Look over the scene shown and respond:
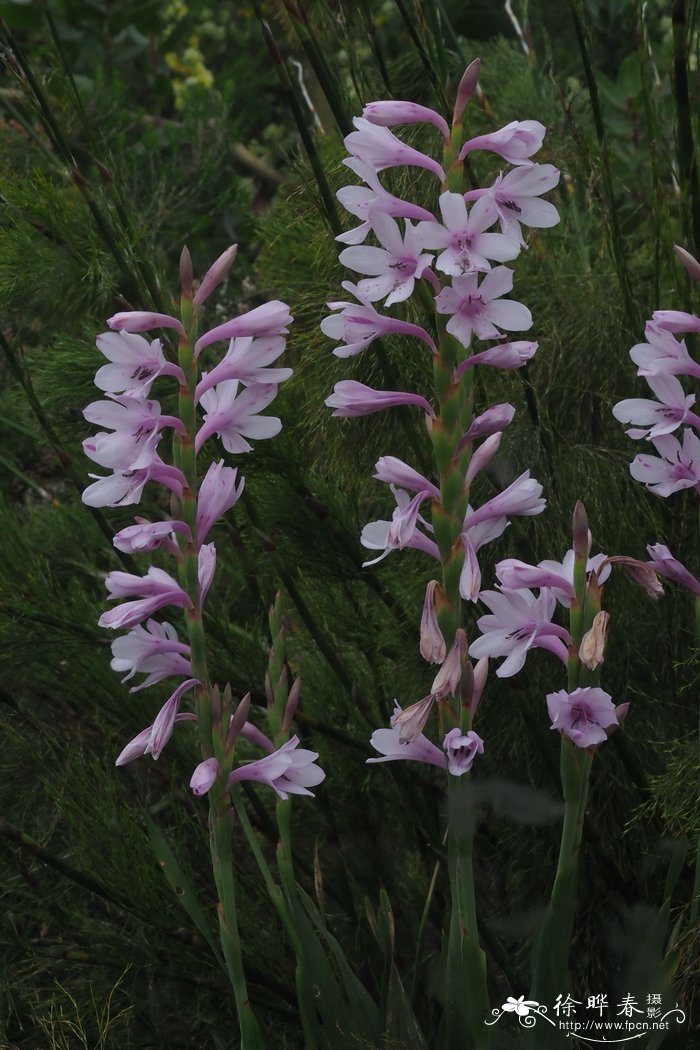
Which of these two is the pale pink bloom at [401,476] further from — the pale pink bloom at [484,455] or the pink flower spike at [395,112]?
the pink flower spike at [395,112]

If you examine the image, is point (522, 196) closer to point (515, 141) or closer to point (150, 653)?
point (515, 141)

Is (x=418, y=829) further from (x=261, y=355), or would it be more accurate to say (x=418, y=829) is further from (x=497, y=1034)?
(x=261, y=355)

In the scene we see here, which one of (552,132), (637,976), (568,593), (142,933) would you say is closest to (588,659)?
(568,593)

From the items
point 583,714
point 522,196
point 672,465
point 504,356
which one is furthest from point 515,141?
point 583,714

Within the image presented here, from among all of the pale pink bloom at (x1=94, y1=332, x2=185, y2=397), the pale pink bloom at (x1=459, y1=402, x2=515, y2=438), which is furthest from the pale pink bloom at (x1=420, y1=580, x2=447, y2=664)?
the pale pink bloom at (x1=94, y1=332, x2=185, y2=397)

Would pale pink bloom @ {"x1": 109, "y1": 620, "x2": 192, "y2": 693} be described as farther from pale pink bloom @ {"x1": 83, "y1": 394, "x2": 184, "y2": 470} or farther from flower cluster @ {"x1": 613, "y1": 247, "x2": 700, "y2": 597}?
flower cluster @ {"x1": 613, "y1": 247, "x2": 700, "y2": 597}
